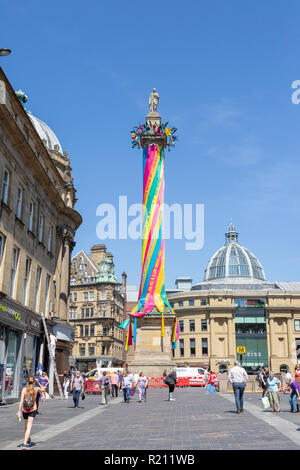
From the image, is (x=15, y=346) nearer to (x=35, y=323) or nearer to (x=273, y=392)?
Answer: (x=35, y=323)

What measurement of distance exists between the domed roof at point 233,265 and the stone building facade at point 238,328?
1824cm

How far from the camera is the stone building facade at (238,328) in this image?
343 feet

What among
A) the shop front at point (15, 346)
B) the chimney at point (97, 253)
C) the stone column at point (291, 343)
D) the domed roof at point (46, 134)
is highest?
the chimney at point (97, 253)

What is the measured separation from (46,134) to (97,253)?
2324 inches

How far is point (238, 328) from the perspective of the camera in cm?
10931

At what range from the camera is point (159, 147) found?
48.8m

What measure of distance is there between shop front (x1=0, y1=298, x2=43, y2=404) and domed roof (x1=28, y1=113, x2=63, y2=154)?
19342mm

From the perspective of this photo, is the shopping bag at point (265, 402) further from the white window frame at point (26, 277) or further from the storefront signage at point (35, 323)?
the white window frame at point (26, 277)

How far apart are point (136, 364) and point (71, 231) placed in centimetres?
1225

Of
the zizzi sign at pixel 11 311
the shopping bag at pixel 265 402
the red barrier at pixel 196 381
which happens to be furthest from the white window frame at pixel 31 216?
the red barrier at pixel 196 381

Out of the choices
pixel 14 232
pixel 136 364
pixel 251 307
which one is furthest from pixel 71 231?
pixel 251 307

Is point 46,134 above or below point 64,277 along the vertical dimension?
above

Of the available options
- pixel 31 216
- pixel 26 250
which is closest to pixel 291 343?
pixel 31 216

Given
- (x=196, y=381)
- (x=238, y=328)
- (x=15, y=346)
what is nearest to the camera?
(x=15, y=346)
